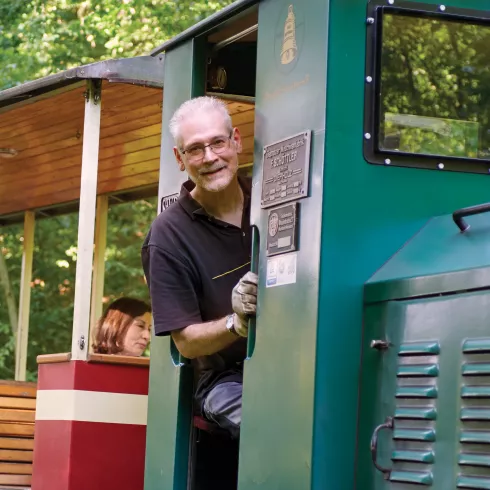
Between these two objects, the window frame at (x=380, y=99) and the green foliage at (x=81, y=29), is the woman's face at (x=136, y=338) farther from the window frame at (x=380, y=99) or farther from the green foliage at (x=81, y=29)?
the green foliage at (x=81, y=29)

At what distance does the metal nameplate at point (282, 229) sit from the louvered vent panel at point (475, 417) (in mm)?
721

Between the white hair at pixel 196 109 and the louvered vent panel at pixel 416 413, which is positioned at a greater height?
the white hair at pixel 196 109

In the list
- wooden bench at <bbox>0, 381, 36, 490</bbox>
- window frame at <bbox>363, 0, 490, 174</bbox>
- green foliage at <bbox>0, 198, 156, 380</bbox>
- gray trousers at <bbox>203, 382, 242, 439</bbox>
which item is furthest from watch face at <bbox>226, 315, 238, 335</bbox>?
green foliage at <bbox>0, 198, 156, 380</bbox>

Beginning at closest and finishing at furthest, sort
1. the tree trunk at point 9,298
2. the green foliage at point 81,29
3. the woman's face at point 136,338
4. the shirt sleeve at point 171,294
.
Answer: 1. the shirt sleeve at point 171,294
2. the woman's face at point 136,338
3. the tree trunk at point 9,298
4. the green foliage at point 81,29

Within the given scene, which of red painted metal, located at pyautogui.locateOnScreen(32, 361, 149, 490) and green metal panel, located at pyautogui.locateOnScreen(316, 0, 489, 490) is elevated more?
green metal panel, located at pyautogui.locateOnScreen(316, 0, 489, 490)

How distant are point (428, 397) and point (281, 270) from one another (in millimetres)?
664

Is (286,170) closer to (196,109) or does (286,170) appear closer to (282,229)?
(282,229)

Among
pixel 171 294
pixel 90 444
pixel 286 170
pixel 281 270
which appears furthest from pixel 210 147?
pixel 90 444

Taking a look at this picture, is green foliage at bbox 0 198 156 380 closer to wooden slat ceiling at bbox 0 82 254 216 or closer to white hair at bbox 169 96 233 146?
wooden slat ceiling at bbox 0 82 254 216

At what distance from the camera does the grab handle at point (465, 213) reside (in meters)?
3.03

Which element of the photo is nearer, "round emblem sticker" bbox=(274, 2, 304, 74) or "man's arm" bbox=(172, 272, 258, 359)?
"round emblem sticker" bbox=(274, 2, 304, 74)

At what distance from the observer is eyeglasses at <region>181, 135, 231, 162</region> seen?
4.10 meters

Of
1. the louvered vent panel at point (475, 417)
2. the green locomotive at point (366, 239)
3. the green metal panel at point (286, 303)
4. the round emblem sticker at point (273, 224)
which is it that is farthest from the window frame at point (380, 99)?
the louvered vent panel at point (475, 417)

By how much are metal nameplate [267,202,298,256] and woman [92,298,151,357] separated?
3.10 metres
